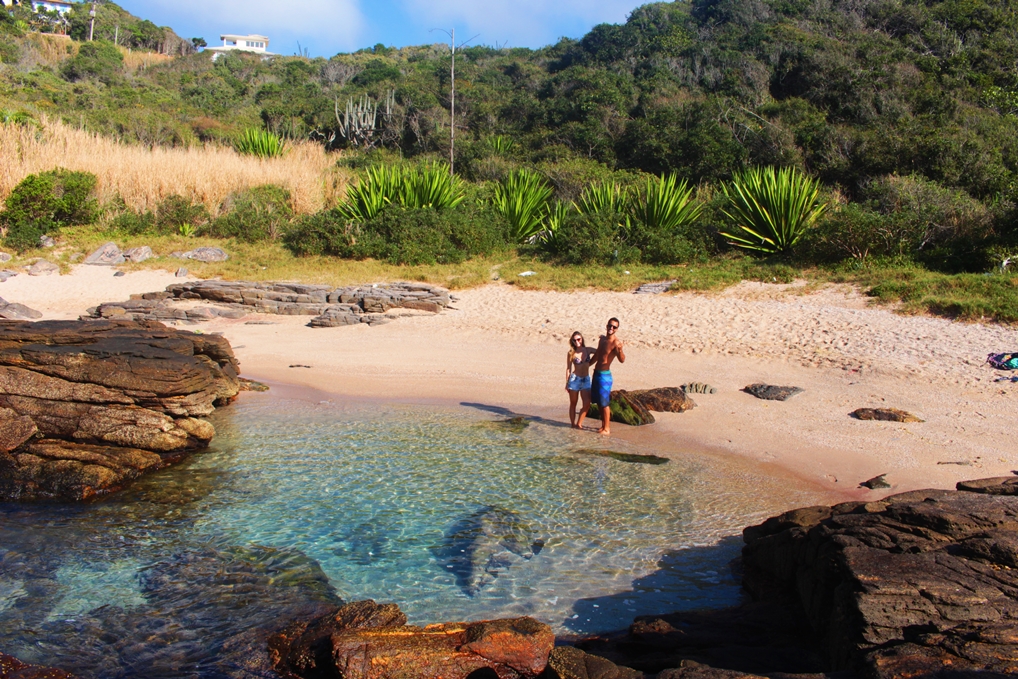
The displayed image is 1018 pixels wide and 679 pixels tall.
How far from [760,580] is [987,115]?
23.5 meters

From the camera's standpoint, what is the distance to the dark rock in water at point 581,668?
3.70 m

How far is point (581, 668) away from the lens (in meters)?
3.76

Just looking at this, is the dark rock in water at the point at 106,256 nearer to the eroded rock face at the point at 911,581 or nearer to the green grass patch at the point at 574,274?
the green grass patch at the point at 574,274

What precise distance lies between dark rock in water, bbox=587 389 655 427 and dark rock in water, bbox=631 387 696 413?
0.09m

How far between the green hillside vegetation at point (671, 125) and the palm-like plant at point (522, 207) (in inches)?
2.3

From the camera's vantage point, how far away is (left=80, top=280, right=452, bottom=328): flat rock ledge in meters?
14.1

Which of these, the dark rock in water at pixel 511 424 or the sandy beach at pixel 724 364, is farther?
the dark rock in water at pixel 511 424

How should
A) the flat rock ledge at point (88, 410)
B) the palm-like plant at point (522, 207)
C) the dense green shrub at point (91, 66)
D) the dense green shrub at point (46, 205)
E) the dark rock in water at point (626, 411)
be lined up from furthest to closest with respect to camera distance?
1. the dense green shrub at point (91, 66)
2. the palm-like plant at point (522, 207)
3. the dense green shrub at point (46, 205)
4. the dark rock in water at point (626, 411)
5. the flat rock ledge at point (88, 410)

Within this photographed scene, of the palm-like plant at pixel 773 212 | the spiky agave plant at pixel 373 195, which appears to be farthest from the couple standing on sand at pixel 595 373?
the spiky agave plant at pixel 373 195

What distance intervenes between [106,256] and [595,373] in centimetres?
1382

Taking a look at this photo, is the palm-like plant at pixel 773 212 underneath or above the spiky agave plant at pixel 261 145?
underneath

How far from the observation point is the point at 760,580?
16.6ft

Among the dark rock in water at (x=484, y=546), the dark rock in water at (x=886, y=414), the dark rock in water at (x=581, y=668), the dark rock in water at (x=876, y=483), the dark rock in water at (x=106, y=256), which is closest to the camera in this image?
the dark rock in water at (x=581, y=668)

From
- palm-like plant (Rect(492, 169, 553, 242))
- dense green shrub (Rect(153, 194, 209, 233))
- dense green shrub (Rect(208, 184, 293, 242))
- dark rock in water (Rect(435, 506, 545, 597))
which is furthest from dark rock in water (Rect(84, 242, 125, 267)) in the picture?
dark rock in water (Rect(435, 506, 545, 597))
